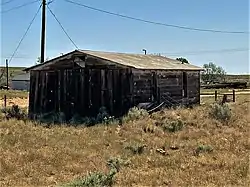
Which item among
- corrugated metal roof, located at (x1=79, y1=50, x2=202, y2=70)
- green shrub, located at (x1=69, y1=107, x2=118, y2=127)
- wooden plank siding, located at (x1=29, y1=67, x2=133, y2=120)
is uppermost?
corrugated metal roof, located at (x1=79, y1=50, x2=202, y2=70)

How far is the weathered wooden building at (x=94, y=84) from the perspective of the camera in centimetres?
1850

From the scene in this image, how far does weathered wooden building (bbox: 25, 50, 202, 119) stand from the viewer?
728 inches

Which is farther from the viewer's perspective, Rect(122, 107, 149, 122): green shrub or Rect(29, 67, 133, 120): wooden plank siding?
Rect(29, 67, 133, 120): wooden plank siding

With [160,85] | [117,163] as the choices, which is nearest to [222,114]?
[160,85]

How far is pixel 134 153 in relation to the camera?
9883 millimetres

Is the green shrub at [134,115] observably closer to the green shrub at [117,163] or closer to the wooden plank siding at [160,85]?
the wooden plank siding at [160,85]

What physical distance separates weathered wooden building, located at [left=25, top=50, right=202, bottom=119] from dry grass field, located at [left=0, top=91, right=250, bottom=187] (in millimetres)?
3799

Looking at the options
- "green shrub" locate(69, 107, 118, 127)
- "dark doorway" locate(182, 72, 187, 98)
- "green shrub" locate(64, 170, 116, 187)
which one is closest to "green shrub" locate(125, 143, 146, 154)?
"green shrub" locate(64, 170, 116, 187)

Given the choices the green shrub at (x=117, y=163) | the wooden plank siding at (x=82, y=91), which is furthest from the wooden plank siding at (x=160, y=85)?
the green shrub at (x=117, y=163)

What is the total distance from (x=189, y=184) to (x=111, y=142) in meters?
4.78

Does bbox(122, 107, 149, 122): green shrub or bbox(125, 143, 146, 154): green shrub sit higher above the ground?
bbox(122, 107, 149, 122): green shrub

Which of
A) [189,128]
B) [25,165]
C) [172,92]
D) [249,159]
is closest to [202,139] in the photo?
[189,128]

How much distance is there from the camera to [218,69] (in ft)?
276

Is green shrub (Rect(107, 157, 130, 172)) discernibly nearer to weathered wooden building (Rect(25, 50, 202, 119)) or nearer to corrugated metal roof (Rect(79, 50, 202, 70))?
weathered wooden building (Rect(25, 50, 202, 119))
